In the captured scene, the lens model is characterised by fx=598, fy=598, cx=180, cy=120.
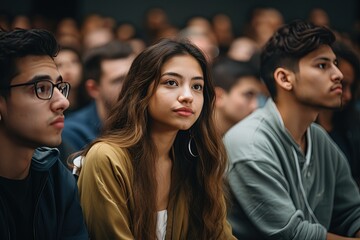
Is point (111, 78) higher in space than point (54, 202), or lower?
higher

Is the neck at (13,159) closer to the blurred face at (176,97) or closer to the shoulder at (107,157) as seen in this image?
the shoulder at (107,157)

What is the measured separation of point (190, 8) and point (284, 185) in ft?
28.1

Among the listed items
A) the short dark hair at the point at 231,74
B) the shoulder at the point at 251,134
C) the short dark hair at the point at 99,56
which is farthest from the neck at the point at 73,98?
the shoulder at the point at 251,134

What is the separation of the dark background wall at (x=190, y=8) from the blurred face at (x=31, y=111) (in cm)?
833

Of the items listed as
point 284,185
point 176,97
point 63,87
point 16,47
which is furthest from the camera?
point 284,185

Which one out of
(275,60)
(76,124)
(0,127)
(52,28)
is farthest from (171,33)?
(0,127)

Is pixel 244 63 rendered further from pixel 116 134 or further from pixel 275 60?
pixel 116 134

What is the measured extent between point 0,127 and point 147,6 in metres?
8.98

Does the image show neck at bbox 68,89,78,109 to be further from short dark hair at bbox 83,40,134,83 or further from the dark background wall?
the dark background wall

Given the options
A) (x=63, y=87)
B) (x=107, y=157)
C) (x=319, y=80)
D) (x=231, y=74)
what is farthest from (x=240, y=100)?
(x=63, y=87)

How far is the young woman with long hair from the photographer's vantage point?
8.42ft

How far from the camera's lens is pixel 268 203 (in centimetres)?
297

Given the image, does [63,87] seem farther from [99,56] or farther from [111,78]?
[99,56]

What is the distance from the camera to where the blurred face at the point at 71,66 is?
5.30 metres
